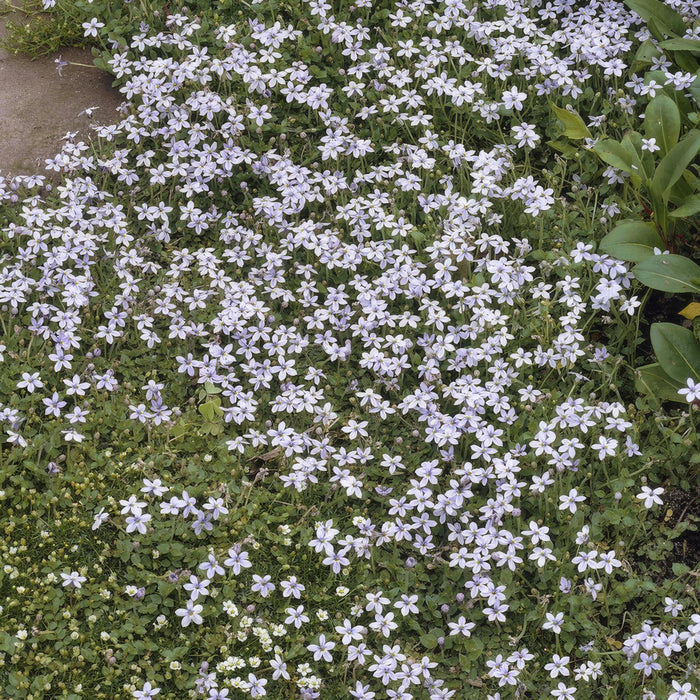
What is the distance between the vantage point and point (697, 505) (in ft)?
15.1

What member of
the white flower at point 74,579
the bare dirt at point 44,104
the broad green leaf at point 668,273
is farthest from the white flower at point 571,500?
the bare dirt at point 44,104

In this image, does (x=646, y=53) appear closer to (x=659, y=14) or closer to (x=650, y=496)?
(x=659, y=14)

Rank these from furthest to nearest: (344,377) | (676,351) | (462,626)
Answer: (344,377)
(676,351)
(462,626)

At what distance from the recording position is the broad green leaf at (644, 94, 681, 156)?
5.28 meters

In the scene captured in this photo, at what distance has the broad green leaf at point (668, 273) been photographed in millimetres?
4770

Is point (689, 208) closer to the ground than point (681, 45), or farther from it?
closer to the ground

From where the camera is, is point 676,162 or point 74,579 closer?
point 74,579

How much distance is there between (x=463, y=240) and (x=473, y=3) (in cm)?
207

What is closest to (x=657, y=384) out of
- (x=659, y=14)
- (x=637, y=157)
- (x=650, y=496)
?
(x=650, y=496)

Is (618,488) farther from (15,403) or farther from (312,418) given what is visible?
(15,403)

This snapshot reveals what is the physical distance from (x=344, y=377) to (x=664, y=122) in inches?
91.8

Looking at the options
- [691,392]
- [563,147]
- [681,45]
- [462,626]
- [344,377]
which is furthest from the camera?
[563,147]

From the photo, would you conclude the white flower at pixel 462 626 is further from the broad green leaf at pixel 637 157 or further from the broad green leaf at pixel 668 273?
the broad green leaf at pixel 637 157

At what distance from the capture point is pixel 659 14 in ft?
19.6
